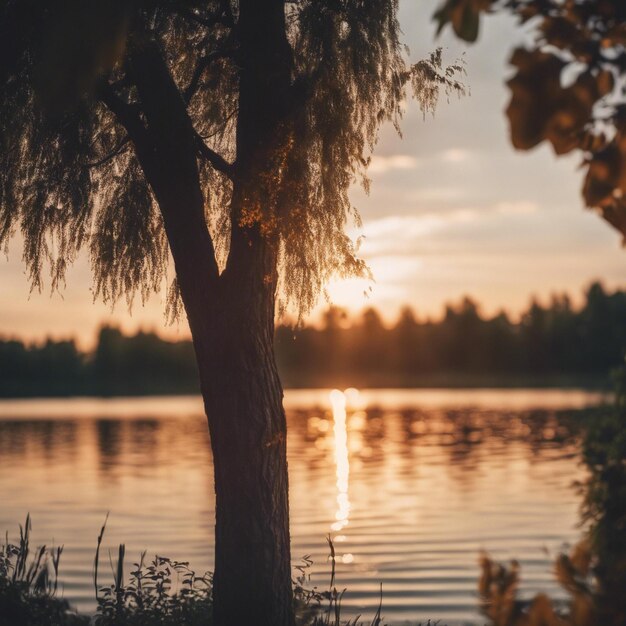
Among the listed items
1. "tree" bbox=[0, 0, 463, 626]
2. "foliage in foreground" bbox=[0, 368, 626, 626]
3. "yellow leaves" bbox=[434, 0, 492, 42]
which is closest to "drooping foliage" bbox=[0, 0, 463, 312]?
"tree" bbox=[0, 0, 463, 626]

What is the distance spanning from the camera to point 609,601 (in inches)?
95.7

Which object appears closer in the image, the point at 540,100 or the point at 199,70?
the point at 540,100

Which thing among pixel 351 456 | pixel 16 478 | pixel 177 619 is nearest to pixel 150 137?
pixel 177 619

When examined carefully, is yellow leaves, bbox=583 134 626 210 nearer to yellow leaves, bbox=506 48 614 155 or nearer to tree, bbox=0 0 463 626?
yellow leaves, bbox=506 48 614 155

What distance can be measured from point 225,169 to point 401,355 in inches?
6175

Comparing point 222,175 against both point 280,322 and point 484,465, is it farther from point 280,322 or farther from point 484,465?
point 484,465

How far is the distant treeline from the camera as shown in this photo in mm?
134750

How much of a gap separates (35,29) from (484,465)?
25.1 meters

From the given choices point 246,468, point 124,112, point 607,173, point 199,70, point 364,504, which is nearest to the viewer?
point 607,173

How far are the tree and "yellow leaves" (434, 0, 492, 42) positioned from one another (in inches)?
165

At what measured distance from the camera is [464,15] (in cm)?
246

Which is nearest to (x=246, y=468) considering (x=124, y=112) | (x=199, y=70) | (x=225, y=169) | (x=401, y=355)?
(x=225, y=169)

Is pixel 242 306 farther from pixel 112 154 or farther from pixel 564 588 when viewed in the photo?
pixel 564 588

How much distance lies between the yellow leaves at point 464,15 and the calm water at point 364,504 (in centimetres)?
151
